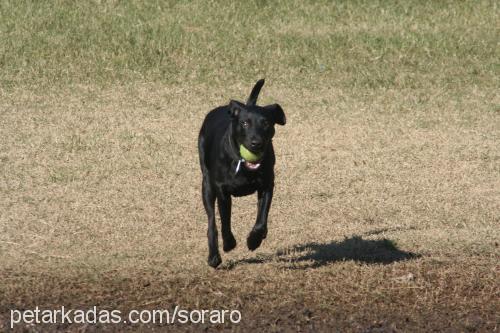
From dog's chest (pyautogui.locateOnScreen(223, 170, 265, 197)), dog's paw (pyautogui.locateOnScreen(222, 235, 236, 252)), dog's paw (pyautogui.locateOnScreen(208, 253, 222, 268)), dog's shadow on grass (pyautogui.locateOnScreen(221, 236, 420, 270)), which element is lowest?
dog's shadow on grass (pyautogui.locateOnScreen(221, 236, 420, 270))

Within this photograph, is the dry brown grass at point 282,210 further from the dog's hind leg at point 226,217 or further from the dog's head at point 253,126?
the dog's head at point 253,126

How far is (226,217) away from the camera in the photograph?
9.40 m

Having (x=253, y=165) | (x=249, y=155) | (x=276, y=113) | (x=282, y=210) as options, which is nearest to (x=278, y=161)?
(x=282, y=210)

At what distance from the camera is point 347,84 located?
17500 mm

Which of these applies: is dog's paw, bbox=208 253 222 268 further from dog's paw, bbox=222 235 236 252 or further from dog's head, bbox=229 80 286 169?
dog's head, bbox=229 80 286 169

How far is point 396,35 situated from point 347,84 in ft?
7.78

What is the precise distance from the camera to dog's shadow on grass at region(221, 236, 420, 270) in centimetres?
992

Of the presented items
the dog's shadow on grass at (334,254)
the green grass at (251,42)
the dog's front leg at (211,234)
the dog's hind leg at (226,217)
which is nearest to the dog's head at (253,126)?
the dog's hind leg at (226,217)

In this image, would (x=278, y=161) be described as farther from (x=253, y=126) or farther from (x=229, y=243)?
(x=253, y=126)

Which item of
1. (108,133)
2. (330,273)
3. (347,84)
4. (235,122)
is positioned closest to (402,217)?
(330,273)

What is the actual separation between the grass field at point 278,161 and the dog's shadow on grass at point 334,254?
1.1 inches

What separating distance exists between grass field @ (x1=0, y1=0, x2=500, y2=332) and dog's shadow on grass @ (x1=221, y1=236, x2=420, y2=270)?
3 cm

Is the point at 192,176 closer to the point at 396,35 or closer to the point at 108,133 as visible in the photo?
the point at 108,133

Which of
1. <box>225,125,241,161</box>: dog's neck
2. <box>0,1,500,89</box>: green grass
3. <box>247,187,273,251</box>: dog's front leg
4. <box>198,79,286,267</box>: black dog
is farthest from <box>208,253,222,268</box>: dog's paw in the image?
<box>0,1,500,89</box>: green grass
